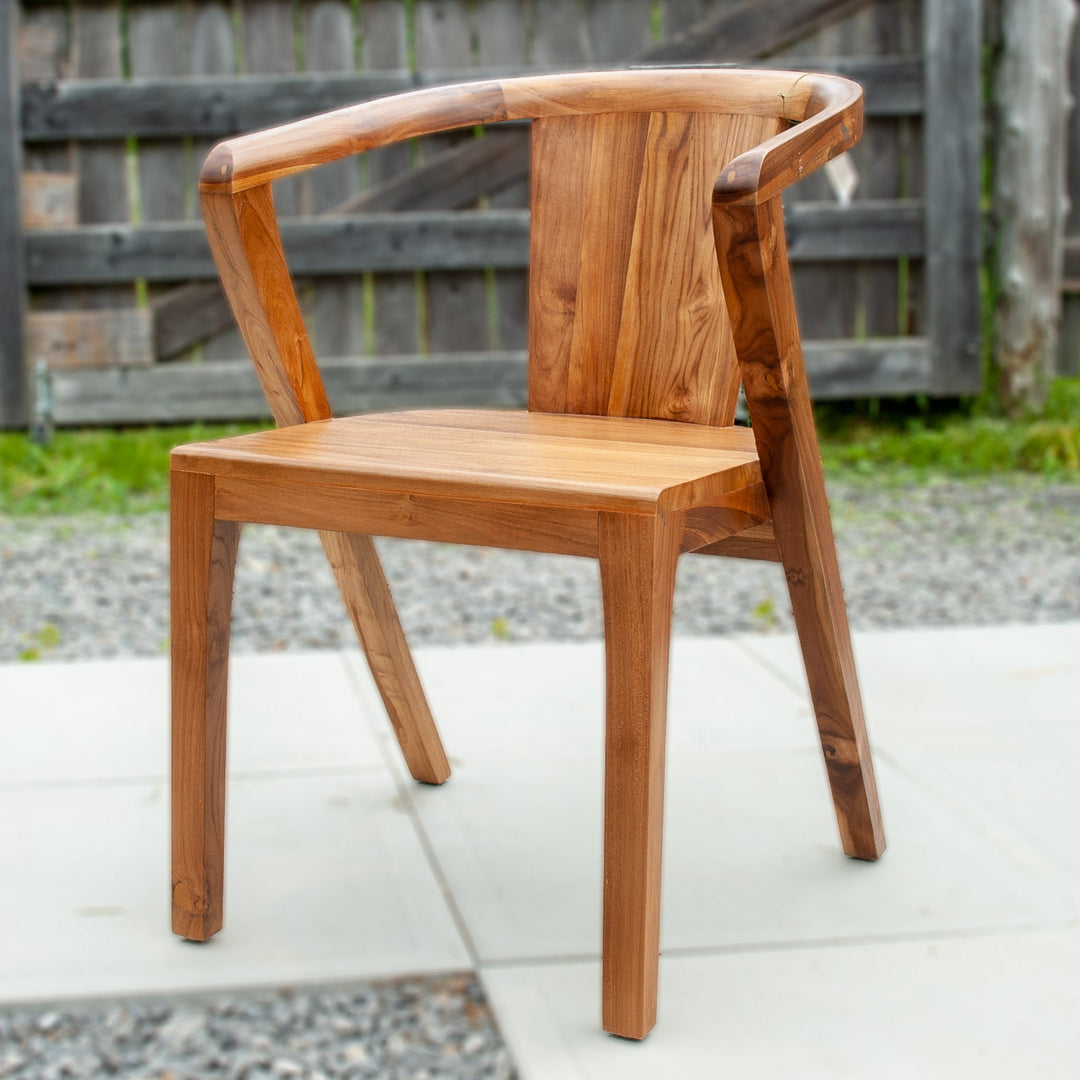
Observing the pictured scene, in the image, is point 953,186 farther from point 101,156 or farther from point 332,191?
point 101,156

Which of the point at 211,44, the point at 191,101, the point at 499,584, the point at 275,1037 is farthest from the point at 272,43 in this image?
the point at 275,1037

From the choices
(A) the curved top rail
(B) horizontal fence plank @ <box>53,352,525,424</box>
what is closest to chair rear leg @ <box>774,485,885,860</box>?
(A) the curved top rail

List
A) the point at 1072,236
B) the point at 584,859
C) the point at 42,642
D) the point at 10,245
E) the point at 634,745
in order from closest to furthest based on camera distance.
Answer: the point at 634,745 < the point at 584,859 < the point at 42,642 < the point at 10,245 < the point at 1072,236

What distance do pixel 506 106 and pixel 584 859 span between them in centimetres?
86

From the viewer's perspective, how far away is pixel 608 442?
1.33 meters

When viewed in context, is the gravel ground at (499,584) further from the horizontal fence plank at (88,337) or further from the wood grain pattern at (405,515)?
the wood grain pattern at (405,515)

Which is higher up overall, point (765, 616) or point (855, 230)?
point (855, 230)

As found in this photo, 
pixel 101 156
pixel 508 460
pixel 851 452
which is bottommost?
pixel 851 452

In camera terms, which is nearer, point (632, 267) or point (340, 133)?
point (340, 133)

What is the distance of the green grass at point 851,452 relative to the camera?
376 cm

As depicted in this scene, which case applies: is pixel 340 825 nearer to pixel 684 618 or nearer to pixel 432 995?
pixel 432 995

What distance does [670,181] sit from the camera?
60.9 inches

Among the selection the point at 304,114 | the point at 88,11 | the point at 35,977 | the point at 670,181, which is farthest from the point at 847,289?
the point at 35,977

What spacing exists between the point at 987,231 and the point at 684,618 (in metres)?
2.17
